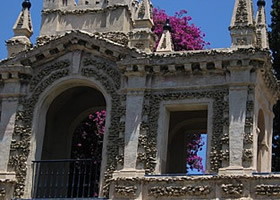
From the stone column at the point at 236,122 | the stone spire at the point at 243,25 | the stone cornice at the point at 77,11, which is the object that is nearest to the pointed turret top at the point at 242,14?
the stone spire at the point at 243,25

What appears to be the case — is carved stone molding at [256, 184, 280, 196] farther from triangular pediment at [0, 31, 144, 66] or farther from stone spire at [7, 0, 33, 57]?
stone spire at [7, 0, 33, 57]

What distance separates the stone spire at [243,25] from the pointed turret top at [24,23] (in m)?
7.51

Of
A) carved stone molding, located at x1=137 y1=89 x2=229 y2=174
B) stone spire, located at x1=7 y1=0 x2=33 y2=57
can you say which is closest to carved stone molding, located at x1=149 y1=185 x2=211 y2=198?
carved stone molding, located at x1=137 y1=89 x2=229 y2=174

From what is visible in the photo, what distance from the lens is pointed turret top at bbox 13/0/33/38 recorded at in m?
25.8

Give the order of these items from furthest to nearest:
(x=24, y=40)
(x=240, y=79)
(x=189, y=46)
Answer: (x=189, y=46)
(x=24, y=40)
(x=240, y=79)

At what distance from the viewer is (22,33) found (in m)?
25.8

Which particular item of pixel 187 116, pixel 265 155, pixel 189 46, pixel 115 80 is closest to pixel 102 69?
pixel 115 80

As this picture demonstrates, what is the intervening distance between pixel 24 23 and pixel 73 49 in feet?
8.35

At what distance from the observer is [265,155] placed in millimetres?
24969

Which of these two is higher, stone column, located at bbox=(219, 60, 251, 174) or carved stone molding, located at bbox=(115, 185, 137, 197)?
stone column, located at bbox=(219, 60, 251, 174)

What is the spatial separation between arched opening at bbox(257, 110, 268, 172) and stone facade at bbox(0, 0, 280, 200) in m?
0.04

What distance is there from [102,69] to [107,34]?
2.17 metres

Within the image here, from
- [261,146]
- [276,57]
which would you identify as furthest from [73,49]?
[276,57]

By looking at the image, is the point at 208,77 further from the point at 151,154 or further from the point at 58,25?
the point at 58,25
